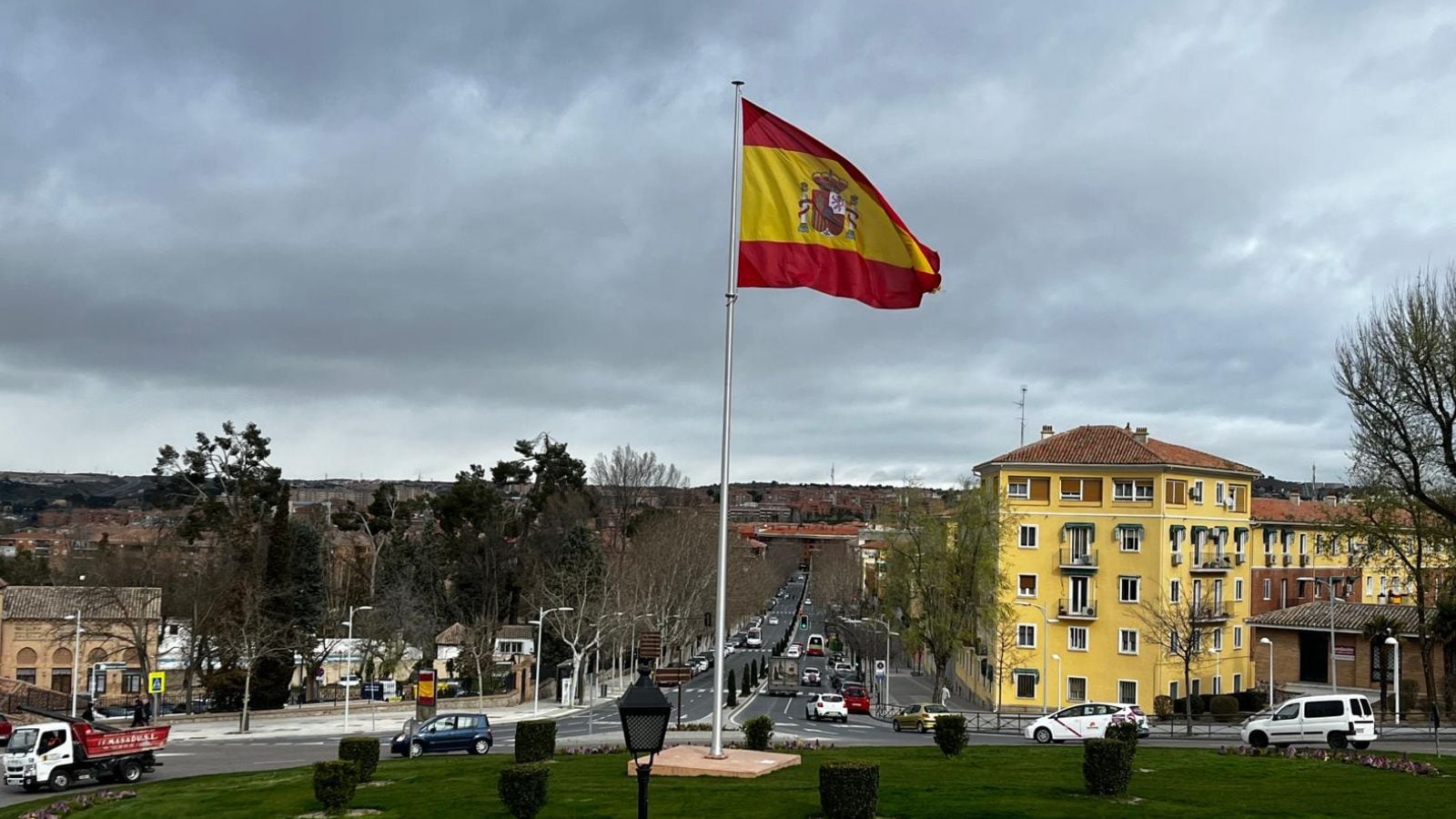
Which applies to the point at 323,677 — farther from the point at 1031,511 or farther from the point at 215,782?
the point at 215,782

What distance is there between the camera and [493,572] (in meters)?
86.8

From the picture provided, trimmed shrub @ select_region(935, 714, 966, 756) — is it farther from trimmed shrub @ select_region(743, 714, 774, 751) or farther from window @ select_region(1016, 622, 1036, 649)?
window @ select_region(1016, 622, 1036, 649)

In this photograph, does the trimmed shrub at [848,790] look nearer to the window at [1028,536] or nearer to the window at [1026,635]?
the window at [1026,635]

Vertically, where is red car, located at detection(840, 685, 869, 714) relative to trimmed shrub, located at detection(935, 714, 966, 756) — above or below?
below

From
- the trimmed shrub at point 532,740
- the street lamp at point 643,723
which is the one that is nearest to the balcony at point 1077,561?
the trimmed shrub at point 532,740

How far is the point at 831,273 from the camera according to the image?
63.7 feet

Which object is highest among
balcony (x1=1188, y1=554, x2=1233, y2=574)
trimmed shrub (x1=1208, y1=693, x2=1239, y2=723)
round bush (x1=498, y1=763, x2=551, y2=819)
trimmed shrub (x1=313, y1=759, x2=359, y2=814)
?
balcony (x1=1188, y1=554, x2=1233, y2=574)

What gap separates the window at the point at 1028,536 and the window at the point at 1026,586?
1.60 meters

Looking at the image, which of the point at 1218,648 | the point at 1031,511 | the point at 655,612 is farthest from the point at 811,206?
the point at 655,612

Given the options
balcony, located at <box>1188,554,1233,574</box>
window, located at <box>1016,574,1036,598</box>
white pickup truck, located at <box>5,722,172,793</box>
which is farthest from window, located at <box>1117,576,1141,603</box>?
white pickup truck, located at <box>5,722,172,793</box>

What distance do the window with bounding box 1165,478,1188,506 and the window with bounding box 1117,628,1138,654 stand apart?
7164 millimetres

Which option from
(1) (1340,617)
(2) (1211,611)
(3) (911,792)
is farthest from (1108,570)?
(3) (911,792)

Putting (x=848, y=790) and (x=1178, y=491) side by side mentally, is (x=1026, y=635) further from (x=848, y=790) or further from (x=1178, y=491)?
(x=848, y=790)

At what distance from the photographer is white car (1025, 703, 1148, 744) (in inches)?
1623
